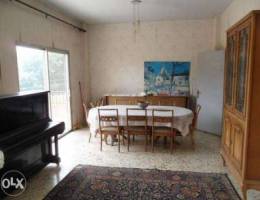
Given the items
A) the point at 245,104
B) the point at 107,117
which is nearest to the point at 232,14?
the point at 245,104

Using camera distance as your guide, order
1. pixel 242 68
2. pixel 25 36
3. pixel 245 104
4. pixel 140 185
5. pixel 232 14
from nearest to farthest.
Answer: pixel 245 104 → pixel 242 68 → pixel 140 185 → pixel 25 36 → pixel 232 14

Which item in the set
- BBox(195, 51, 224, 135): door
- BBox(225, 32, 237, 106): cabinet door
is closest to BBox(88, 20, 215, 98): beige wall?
BBox(195, 51, 224, 135): door

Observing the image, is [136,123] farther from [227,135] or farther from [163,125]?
[227,135]

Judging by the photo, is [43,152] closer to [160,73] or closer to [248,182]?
[248,182]

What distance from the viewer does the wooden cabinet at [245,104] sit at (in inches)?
91.9

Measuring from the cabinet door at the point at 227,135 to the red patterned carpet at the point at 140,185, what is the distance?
1.31ft

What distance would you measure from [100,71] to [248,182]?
15.2ft

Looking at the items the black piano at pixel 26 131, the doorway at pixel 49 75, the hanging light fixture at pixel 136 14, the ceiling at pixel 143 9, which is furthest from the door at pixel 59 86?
the hanging light fixture at pixel 136 14

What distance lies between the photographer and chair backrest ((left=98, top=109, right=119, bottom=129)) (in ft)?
12.9

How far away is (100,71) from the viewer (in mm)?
6223

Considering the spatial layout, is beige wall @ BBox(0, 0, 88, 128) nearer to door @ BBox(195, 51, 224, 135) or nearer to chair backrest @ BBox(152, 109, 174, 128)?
chair backrest @ BBox(152, 109, 174, 128)

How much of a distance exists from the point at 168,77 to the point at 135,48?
3.83 feet

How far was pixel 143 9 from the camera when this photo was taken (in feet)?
15.3

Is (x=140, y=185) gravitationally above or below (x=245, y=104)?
below
